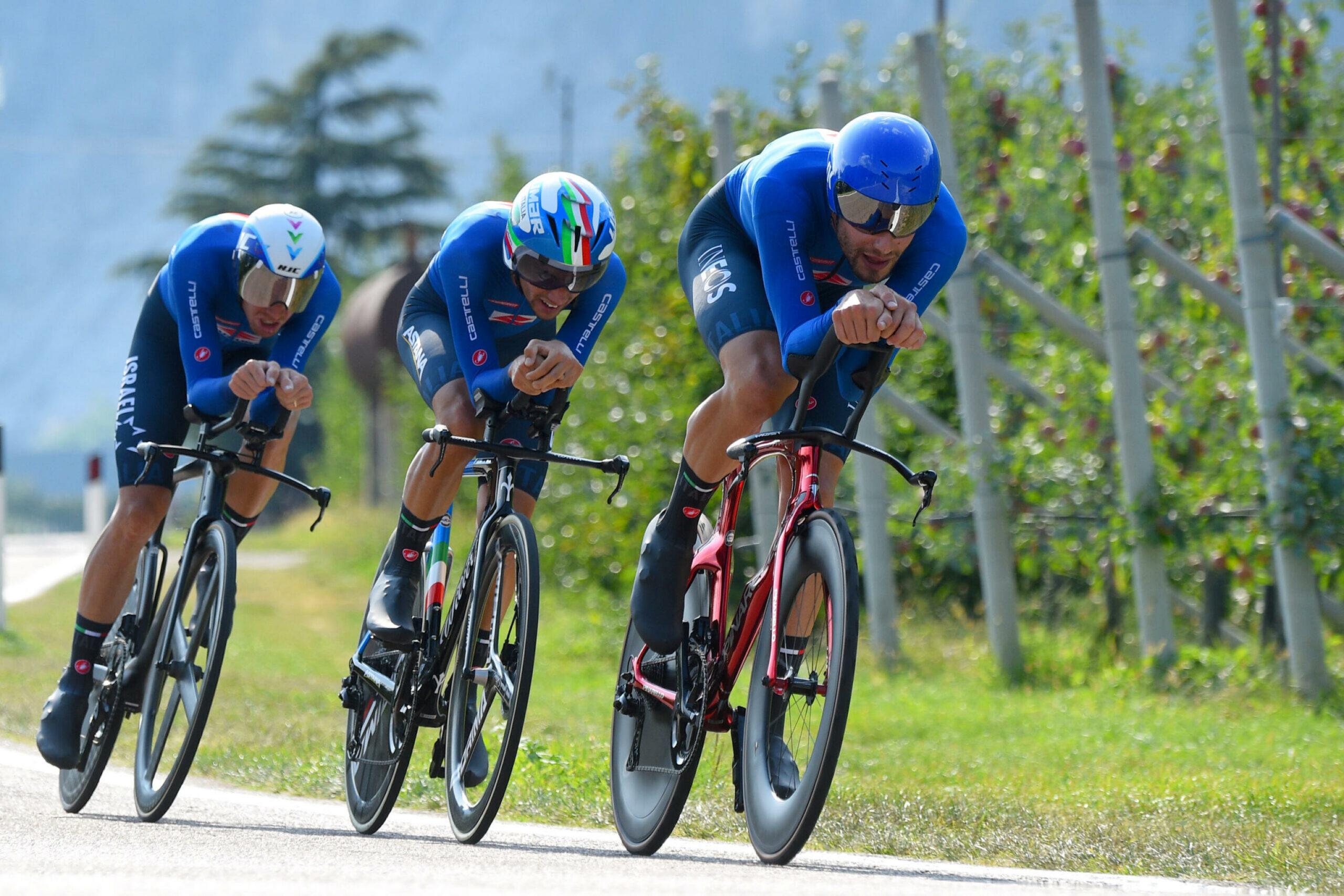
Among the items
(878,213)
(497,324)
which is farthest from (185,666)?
(878,213)

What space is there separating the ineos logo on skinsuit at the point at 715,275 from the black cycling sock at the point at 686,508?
471mm

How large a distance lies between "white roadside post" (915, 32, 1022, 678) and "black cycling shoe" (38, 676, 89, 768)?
600 cm

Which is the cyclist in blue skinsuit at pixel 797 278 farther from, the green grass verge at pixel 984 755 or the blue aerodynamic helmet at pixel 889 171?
the green grass verge at pixel 984 755

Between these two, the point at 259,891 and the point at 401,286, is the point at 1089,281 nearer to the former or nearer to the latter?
the point at 259,891

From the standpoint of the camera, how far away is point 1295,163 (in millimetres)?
11250

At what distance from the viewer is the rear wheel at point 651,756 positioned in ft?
15.1

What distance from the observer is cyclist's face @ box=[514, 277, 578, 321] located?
526 cm

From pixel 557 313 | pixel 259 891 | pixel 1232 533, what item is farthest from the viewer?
pixel 1232 533

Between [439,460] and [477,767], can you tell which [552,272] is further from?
[477,767]

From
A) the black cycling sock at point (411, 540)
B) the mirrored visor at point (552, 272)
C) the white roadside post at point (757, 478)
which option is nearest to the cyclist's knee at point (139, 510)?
the black cycling sock at point (411, 540)

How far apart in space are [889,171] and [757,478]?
306 inches

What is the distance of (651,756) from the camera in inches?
192

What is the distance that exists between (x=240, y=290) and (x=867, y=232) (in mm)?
2404

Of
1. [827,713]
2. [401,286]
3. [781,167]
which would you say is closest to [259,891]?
[827,713]
